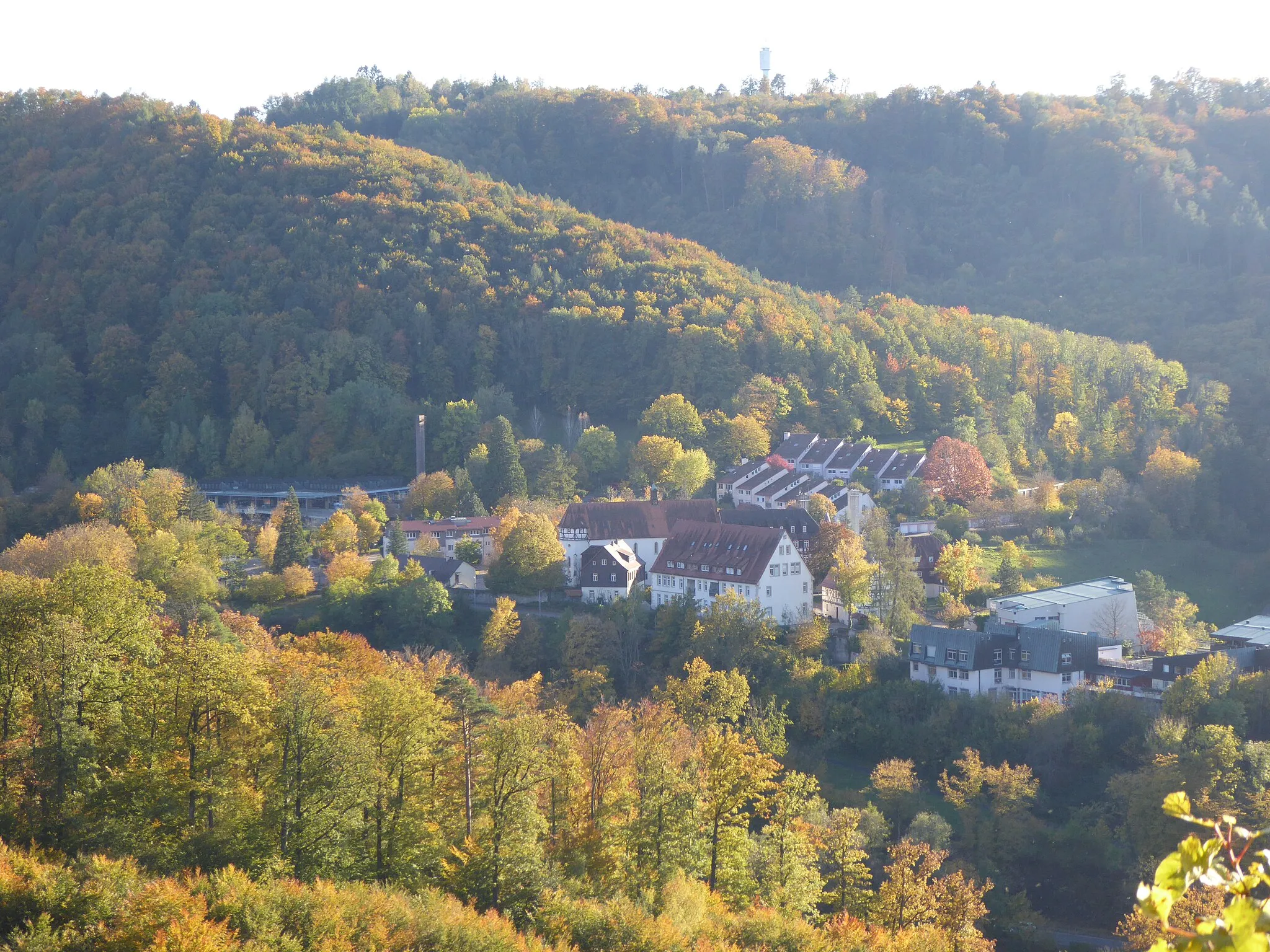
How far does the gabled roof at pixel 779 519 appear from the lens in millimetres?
51531

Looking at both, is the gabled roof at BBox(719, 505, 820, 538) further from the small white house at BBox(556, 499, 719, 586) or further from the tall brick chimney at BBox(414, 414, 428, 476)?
the tall brick chimney at BBox(414, 414, 428, 476)

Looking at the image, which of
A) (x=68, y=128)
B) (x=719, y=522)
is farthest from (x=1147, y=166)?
(x=68, y=128)

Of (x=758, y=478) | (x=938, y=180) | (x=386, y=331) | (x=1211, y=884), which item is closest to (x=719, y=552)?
(x=758, y=478)

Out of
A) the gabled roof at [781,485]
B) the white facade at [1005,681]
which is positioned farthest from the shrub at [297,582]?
the white facade at [1005,681]

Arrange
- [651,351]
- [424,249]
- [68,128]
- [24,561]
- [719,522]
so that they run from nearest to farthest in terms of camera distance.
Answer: [24,561], [719,522], [651,351], [424,249], [68,128]

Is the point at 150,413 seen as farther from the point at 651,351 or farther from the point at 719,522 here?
the point at 719,522

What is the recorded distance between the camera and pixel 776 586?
47.2 meters

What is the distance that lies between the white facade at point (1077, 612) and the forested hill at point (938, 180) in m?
40.8

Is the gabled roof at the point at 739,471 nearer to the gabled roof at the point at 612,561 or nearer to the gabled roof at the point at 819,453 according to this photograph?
the gabled roof at the point at 819,453

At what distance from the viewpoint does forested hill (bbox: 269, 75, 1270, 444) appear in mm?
96875

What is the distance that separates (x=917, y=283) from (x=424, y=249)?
39317 mm

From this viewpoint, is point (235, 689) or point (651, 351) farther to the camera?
point (651, 351)

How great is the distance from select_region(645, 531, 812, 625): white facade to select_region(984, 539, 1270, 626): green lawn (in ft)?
29.9

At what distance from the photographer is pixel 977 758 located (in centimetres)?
3688
